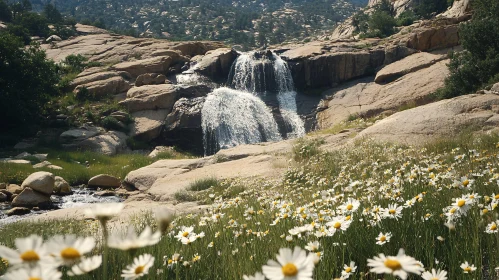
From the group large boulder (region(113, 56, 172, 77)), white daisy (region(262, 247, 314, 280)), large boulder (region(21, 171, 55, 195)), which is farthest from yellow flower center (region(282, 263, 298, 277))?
large boulder (region(113, 56, 172, 77))

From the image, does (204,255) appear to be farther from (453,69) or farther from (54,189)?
(453,69)

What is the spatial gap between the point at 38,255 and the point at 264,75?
26.6 m

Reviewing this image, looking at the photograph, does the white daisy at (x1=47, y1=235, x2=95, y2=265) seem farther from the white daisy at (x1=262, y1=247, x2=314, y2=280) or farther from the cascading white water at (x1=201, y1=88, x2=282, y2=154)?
the cascading white water at (x1=201, y1=88, x2=282, y2=154)

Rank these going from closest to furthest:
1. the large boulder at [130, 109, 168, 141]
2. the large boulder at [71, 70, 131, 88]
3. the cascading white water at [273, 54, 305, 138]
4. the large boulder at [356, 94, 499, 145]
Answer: the large boulder at [356, 94, 499, 145] → the large boulder at [130, 109, 168, 141] → the cascading white water at [273, 54, 305, 138] → the large boulder at [71, 70, 131, 88]

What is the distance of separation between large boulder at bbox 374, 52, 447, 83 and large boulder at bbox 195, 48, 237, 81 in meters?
10.2

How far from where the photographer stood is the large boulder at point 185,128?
73.7 feet

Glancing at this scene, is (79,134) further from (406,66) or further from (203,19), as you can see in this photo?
(203,19)

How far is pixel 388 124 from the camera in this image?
11.9 metres

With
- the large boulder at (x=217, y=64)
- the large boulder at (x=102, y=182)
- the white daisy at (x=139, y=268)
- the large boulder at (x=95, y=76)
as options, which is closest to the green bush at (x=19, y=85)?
the large boulder at (x=95, y=76)

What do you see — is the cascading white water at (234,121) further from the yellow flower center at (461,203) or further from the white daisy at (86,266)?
the white daisy at (86,266)

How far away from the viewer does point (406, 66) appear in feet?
80.2

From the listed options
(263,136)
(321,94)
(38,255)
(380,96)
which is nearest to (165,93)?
(263,136)

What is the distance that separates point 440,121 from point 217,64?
1947 centimetres

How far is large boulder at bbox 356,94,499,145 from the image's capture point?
1008 centimetres
